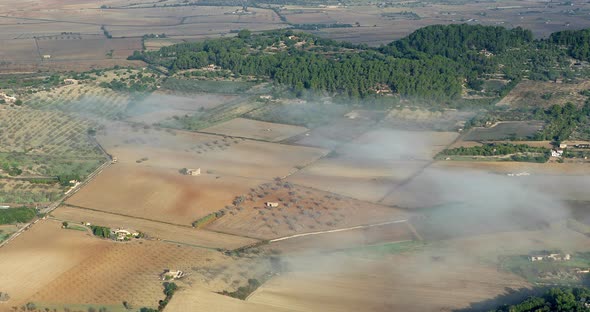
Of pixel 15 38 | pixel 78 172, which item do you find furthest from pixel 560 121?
pixel 15 38

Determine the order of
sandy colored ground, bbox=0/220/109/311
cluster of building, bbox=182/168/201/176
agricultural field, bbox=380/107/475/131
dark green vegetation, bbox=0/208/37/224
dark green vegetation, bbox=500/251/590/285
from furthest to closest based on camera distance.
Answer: agricultural field, bbox=380/107/475/131, cluster of building, bbox=182/168/201/176, dark green vegetation, bbox=0/208/37/224, dark green vegetation, bbox=500/251/590/285, sandy colored ground, bbox=0/220/109/311

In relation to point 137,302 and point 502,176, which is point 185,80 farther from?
point 137,302

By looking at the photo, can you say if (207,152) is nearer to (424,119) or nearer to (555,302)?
(424,119)

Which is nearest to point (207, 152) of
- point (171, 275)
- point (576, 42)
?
point (171, 275)

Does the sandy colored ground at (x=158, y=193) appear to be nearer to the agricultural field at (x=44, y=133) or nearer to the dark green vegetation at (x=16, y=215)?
the dark green vegetation at (x=16, y=215)

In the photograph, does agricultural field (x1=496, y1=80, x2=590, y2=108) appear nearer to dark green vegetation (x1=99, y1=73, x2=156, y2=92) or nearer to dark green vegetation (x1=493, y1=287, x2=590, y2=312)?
dark green vegetation (x1=99, y1=73, x2=156, y2=92)

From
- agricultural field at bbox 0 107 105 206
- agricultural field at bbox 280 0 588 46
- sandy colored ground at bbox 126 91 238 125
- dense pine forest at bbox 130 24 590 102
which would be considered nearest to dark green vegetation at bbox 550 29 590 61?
dense pine forest at bbox 130 24 590 102
